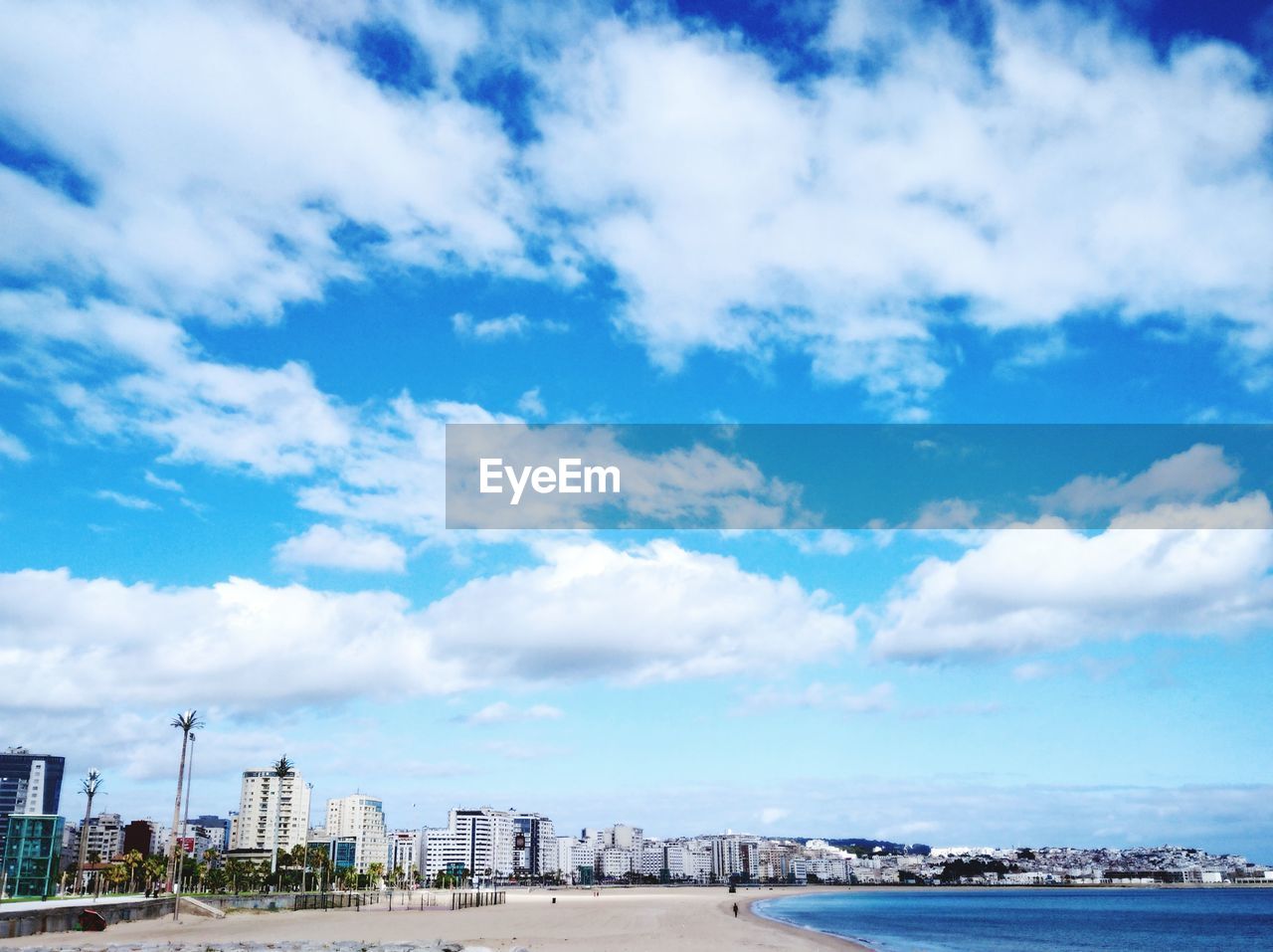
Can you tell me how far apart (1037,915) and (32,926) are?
135m

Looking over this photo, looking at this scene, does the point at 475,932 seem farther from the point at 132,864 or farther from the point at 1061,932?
the point at 132,864

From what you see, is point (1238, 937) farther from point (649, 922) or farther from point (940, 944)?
point (649, 922)

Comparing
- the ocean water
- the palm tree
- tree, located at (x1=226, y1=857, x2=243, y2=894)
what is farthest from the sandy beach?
tree, located at (x1=226, y1=857, x2=243, y2=894)

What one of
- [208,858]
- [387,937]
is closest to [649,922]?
[387,937]

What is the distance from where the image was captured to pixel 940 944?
73812 millimetres

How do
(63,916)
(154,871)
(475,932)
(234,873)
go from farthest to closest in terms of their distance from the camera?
1. (234,873)
2. (154,871)
3. (475,932)
4. (63,916)

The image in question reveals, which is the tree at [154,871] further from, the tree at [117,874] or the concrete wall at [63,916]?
the concrete wall at [63,916]

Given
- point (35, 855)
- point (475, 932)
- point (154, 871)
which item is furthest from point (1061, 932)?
point (154, 871)

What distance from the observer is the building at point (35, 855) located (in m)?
74.1

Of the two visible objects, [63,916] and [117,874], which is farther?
[117,874]

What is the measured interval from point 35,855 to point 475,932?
133 ft

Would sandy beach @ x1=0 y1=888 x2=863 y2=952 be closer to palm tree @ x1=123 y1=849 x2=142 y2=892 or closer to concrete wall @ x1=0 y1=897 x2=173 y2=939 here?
concrete wall @ x1=0 y1=897 x2=173 y2=939

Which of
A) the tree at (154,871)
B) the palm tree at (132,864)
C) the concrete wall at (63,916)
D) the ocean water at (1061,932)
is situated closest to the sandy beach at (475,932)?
the concrete wall at (63,916)

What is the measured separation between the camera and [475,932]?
62.4m
